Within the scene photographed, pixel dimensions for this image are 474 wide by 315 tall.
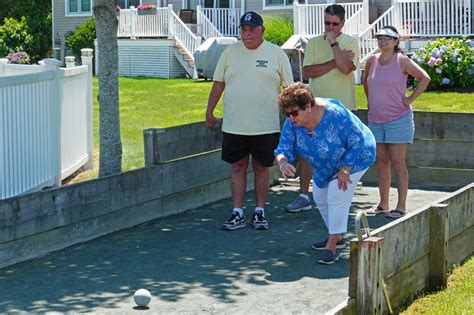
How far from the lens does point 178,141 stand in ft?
34.0

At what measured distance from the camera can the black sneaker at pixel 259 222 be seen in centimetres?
918

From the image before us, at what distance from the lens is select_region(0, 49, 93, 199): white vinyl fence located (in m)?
9.28

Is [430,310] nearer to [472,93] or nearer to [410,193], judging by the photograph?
[410,193]

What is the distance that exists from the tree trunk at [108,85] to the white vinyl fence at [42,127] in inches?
20.7

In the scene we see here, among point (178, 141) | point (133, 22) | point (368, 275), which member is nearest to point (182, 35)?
point (133, 22)

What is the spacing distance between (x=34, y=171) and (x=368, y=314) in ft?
16.9

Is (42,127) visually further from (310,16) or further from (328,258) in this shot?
(310,16)

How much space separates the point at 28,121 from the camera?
31.8ft

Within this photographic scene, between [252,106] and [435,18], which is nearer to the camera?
[252,106]

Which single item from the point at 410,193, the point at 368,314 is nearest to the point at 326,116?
the point at 368,314

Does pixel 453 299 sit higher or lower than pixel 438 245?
lower

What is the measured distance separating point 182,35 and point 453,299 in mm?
24279

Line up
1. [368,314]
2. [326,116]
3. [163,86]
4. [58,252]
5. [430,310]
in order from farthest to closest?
[163,86] → [58,252] → [326,116] → [430,310] → [368,314]

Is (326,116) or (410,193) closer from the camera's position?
(326,116)
